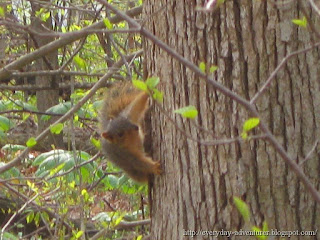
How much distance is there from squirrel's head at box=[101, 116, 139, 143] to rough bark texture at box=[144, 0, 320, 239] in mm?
637

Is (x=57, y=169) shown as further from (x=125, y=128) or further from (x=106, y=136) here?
(x=125, y=128)

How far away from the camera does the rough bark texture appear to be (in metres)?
1.80

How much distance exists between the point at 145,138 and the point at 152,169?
0.48ft

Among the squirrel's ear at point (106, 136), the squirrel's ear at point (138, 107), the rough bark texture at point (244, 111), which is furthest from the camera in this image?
the squirrel's ear at point (106, 136)

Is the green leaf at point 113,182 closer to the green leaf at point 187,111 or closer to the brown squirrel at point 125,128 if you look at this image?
the brown squirrel at point 125,128

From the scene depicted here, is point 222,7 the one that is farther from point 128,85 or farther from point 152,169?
point 128,85

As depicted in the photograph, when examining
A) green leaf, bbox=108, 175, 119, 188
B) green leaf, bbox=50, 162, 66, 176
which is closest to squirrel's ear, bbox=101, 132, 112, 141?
green leaf, bbox=50, 162, 66, 176

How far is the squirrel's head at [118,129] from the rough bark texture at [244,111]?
25.1 inches

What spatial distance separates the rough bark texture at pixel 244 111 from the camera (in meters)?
1.80

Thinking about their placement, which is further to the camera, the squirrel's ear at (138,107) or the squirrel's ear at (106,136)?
the squirrel's ear at (106,136)

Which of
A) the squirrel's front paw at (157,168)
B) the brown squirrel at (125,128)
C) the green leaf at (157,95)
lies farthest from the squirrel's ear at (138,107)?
the green leaf at (157,95)

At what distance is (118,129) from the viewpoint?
2.68 metres

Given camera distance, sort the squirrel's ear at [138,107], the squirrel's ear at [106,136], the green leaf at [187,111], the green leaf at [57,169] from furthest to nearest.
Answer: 1. the green leaf at [57,169]
2. the squirrel's ear at [106,136]
3. the squirrel's ear at [138,107]
4. the green leaf at [187,111]

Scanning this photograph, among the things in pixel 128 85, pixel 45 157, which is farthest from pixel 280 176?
pixel 45 157
